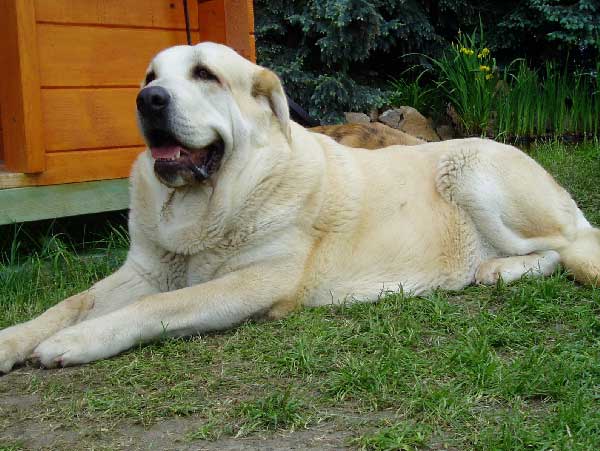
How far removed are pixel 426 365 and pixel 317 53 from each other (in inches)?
229

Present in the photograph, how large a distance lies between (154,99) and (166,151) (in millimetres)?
226

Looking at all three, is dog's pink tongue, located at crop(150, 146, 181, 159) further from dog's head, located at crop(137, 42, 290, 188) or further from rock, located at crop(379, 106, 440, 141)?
rock, located at crop(379, 106, 440, 141)

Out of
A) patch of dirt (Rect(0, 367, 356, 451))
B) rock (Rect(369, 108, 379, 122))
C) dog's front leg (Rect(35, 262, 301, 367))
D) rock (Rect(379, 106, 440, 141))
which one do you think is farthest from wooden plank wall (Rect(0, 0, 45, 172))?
rock (Rect(379, 106, 440, 141))

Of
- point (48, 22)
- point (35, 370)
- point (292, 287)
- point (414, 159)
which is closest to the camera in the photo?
point (35, 370)

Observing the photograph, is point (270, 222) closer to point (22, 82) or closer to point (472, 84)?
point (22, 82)

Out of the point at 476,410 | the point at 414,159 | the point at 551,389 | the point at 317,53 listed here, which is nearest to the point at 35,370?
the point at 476,410

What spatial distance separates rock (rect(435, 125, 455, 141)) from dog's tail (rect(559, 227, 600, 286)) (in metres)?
4.54

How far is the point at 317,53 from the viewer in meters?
7.88

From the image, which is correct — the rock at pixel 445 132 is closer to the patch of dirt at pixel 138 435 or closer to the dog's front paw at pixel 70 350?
the dog's front paw at pixel 70 350

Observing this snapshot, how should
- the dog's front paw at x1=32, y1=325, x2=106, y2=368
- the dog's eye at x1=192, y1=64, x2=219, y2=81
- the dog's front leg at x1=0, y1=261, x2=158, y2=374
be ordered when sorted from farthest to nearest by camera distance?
the dog's eye at x1=192, y1=64, x2=219, y2=81 → the dog's front leg at x1=0, y1=261, x2=158, y2=374 → the dog's front paw at x1=32, y1=325, x2=106, y2=368

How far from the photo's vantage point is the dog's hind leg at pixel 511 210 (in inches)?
141

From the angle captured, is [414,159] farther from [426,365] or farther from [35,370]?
[35,370]

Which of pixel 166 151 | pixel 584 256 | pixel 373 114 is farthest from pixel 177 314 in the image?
pixel 373 114

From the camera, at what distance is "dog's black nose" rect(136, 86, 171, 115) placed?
283 cm
